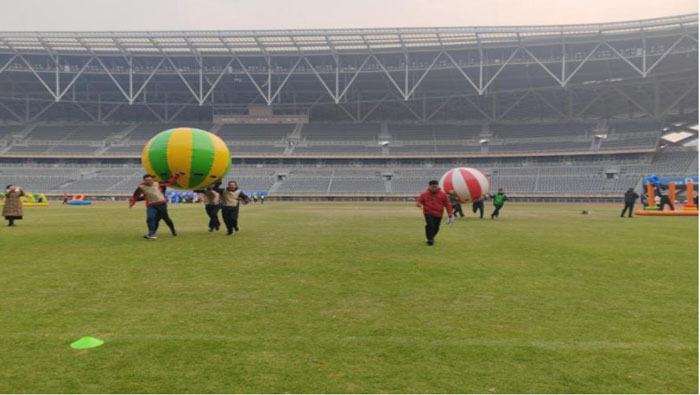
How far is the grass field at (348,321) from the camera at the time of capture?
313cm

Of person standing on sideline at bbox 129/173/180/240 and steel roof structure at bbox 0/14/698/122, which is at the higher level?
steel roof structure at bbox 0/14/698/122

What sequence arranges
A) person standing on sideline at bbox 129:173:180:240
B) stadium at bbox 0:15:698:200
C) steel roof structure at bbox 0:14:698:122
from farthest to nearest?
stadium at bbox 0:15:698:200 < steel roof structure at bbox 0:14:698:122 < person standing on sideline at bbox 129:173:180:240

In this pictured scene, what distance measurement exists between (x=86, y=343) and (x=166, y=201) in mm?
Result: 8536

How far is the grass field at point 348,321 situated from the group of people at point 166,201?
2.55 m

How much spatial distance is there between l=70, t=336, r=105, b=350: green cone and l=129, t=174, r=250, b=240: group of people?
24.0 feet

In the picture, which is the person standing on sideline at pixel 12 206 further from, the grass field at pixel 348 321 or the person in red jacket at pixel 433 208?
the person in red jacket at pixel 433 208

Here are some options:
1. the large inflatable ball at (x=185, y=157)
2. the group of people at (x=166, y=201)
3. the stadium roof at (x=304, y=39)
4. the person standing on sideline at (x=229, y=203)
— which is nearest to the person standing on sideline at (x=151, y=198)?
the group of people at (x=166, y=201)

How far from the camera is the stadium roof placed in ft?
150

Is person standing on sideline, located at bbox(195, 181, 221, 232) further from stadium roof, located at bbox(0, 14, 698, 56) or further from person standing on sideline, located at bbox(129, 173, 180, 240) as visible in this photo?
stadium roof, located at bbox(0, 14, 698, 56)

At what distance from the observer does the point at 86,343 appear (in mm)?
3707

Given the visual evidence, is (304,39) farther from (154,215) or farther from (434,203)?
(434,203)

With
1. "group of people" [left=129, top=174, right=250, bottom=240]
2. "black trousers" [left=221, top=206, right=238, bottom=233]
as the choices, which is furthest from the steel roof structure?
"black trousers" [left=221, top=206, right=238, bottom=233]

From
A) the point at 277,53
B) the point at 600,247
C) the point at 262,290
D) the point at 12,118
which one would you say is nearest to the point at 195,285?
the point at 262,290

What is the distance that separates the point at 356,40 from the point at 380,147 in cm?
1519
